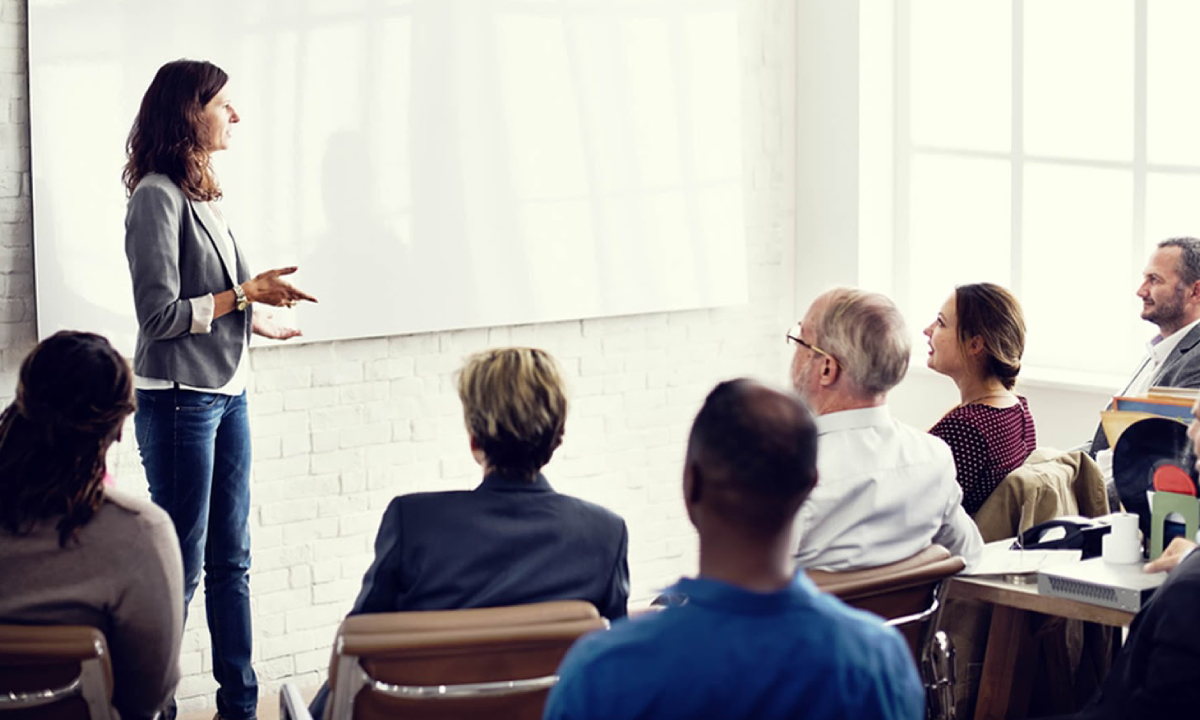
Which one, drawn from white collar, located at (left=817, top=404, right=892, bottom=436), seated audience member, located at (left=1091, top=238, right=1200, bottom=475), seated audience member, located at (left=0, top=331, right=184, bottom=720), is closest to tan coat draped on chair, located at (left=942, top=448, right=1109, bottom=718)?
white collar, located at (left=817, top=404, right=892, bottom=436)

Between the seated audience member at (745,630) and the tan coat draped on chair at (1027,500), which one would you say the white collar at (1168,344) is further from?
the seated audience member at (745,630)

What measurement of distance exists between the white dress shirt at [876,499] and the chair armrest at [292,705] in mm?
910

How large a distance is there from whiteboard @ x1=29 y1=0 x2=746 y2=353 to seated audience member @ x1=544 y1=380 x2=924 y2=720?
9.83 ft

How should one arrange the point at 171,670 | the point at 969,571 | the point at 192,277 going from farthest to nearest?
the point at 192,277
the point at 969,571
the point at 171,670

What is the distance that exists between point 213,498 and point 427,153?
4.73 ft

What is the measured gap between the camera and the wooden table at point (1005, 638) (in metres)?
2.88

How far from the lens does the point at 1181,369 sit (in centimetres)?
429

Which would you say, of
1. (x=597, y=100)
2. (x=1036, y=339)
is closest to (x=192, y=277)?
(x=597, y=100)

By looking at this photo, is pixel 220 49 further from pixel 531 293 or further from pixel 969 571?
pixel 969 571

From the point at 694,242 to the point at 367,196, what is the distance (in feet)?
4.69

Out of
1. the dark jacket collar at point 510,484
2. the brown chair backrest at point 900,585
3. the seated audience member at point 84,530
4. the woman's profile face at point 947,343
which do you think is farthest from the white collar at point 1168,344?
the seated audience member at point 84,530

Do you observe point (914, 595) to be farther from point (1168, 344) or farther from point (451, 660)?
point (1168, 344)

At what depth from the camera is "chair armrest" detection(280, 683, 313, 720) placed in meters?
2.55

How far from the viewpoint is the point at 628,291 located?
5.58m
